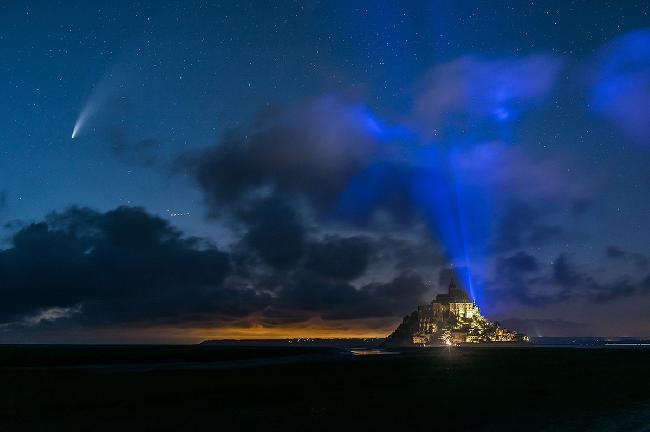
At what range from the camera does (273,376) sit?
69000 millimetres

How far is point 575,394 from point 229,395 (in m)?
28.5

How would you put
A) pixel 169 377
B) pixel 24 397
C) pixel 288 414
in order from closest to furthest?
1. pixel 288 414
2. pixel 24 397
3. pixel 169 377

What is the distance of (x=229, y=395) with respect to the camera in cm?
4653

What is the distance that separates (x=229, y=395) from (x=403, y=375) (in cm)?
2828

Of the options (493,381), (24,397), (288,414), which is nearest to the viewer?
(288,414)

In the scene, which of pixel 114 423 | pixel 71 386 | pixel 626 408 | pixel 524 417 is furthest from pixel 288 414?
pixel 71 386

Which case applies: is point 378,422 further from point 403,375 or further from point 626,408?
point 403,375

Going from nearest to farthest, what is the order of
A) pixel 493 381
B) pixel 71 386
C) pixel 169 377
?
pixel 71 386, pixel 493 381, pixel 169 377

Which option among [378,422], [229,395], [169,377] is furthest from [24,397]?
[378,422]

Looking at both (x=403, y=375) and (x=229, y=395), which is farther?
(x=403, y=375)

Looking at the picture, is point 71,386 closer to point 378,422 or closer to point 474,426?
point 378,422

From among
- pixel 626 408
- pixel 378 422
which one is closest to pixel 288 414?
pixel 378 422

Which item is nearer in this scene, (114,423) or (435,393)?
(114,423)

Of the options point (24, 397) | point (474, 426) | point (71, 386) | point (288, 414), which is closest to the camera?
point (474, 426)
